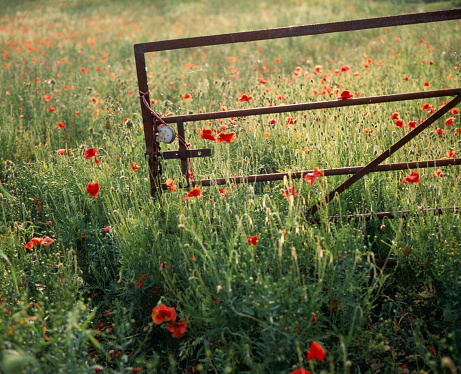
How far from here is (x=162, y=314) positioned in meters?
1.90

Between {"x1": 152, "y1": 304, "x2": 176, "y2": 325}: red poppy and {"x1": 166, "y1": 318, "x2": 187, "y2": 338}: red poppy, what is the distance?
0.06 m

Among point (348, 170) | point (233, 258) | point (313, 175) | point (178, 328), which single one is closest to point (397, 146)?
point (348, 170)

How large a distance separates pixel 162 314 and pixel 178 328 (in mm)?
127

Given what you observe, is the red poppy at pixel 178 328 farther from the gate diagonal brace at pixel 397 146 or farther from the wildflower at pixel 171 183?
the gate diagonal brace at pixel 397 146

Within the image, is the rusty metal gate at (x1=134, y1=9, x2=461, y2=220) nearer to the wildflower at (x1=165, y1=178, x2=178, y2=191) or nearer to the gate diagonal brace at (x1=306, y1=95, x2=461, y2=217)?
the gate diagonal brace at (x1=306, y1=95, x2=461, y2=217)

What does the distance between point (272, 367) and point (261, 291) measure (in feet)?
1.13

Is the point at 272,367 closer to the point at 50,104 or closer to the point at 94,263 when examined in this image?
the point at 94,263

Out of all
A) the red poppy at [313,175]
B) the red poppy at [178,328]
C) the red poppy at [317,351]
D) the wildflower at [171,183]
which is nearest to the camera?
the red poppy at [317,351]

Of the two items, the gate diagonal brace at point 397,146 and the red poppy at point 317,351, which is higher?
the gate diagonal brace at point 397,146

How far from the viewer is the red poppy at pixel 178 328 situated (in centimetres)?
195

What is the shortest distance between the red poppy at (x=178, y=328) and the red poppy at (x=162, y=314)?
64mm

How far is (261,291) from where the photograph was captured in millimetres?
1788

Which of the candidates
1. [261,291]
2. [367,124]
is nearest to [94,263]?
[261,291]

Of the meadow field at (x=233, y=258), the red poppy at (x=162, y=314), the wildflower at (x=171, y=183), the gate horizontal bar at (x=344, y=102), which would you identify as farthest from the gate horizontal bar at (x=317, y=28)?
the red poppy at (x=162, y=314)
